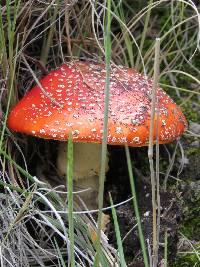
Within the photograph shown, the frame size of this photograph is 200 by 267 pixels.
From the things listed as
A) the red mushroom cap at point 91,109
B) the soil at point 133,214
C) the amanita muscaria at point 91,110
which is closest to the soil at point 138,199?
the soil at point 133,214

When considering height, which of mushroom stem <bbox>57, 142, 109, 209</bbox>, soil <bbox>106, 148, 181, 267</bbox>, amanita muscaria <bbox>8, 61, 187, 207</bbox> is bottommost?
soil <bbox>106, 148, 181, 267</bbox>

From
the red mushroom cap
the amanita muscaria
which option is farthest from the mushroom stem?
the red mushroom cap

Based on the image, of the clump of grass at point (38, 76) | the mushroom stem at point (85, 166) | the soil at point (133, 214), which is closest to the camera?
the clump of grass at point (38, 76)

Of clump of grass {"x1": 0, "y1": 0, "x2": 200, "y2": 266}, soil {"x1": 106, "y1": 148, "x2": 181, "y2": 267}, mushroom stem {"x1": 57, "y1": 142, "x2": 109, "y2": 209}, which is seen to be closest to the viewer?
clump of grass {"x1": 0, "y1": 0, "x2": 200, "y2": 266}

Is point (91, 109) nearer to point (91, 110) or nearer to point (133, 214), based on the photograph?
point (91, 110)

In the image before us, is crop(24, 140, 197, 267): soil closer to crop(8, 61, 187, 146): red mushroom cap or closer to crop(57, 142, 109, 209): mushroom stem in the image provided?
crop(57, 142, 109, 209): mushroom stem

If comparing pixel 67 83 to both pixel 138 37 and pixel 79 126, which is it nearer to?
pixel 79 126

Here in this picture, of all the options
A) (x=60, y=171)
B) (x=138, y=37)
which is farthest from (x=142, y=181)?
(x=138, y=37)

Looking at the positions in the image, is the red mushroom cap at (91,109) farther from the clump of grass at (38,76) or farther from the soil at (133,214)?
the soil at (133,214)
